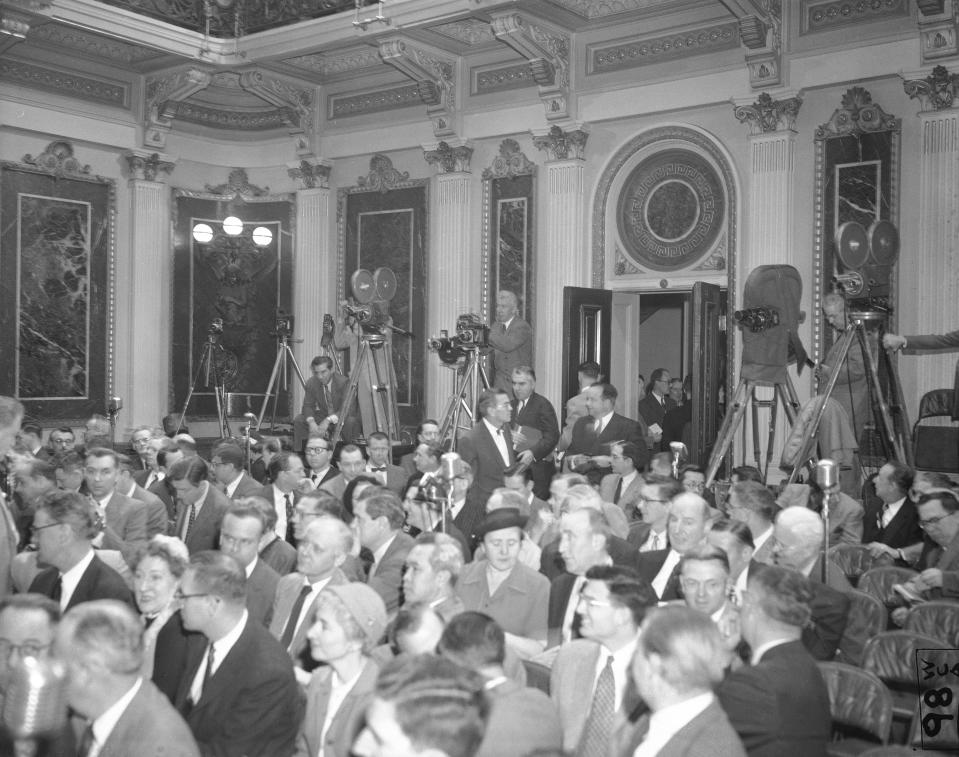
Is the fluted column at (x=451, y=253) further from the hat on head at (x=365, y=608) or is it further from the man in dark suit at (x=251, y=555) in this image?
the hat on head at (x=365, y=608)

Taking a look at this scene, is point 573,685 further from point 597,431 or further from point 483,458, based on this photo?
point 597,431

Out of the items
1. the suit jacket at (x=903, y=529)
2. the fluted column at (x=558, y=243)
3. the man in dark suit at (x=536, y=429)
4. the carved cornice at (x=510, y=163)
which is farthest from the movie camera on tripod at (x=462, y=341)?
the suit jacket at (x=903, y=529)

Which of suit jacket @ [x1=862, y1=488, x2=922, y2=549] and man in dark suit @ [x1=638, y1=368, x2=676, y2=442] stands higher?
man in dark suit @ [x1=638, y1=368, x2=676, y2=442]

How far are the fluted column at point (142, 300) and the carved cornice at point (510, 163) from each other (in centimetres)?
512

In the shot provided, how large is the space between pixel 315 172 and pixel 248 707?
508 inches

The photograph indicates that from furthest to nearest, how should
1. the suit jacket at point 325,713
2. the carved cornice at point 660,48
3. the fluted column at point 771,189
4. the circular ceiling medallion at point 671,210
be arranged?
the circular ceiling medallion at point 671,210
the carved cornice at point 660,48
the fluted column at point 771,189
the suit jacket at point 325,713

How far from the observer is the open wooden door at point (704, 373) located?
1110 cm

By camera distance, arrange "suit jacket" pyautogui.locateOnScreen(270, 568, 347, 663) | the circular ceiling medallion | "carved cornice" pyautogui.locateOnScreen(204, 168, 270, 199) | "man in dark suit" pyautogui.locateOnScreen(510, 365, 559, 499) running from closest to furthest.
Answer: "suit jacket" pyautogui.locateOnScreen(270, 568, 347, 663) < "man in dark suit" pyautogui.locateOnScreen(510, 365, 559, 499) < the circular ceiling medallion < "carved cornice" pyautogui.locateOnScreen(204, 168, 270, 199)

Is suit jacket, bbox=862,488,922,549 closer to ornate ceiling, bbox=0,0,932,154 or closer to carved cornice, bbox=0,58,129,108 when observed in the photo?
ornate ceiling, bbox=0,0,932,154

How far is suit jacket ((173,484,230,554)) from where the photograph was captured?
22.8 ft

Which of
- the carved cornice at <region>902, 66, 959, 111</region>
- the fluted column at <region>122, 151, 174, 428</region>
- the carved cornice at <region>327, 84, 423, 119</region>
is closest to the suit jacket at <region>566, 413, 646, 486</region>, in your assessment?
the carved cornice at <region>902, 66, 959, 111</region>

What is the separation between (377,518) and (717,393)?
646 centimetres

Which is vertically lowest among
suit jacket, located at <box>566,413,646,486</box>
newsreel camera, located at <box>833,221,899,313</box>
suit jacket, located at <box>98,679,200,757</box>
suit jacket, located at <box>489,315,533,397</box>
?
suit jacket, located at <box>98,679,200,757</box>

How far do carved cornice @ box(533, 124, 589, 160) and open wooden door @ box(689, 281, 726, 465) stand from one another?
9.42 ft
